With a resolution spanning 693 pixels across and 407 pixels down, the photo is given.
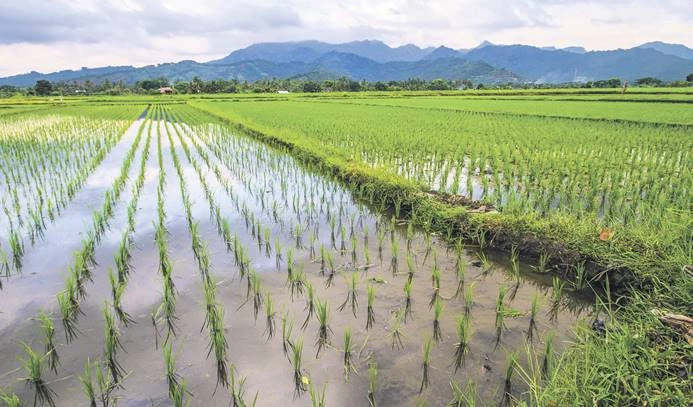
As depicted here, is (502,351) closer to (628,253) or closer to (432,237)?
(628,253)

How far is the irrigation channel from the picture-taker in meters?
2.77

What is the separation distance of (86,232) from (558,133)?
12.0 metres

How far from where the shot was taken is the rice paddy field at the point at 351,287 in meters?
2.69

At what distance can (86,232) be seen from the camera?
5.60 metres

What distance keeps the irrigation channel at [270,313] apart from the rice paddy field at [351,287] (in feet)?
0.06

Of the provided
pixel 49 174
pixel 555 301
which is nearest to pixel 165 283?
pixel 555 301

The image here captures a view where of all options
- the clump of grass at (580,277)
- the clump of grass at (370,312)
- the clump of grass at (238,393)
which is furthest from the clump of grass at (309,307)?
the clump of grass at (580,277)

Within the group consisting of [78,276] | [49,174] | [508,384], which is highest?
[49,174]

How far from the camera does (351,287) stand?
4.10 metres

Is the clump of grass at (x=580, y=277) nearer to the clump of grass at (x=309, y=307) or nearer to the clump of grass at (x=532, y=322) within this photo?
the clump of grass at (x=532, y=322)

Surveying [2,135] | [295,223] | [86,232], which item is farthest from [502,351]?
[2,135]

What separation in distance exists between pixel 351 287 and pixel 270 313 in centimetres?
88

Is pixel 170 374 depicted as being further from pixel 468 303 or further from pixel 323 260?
pixel 468 303

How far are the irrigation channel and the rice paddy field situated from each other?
0.02m
